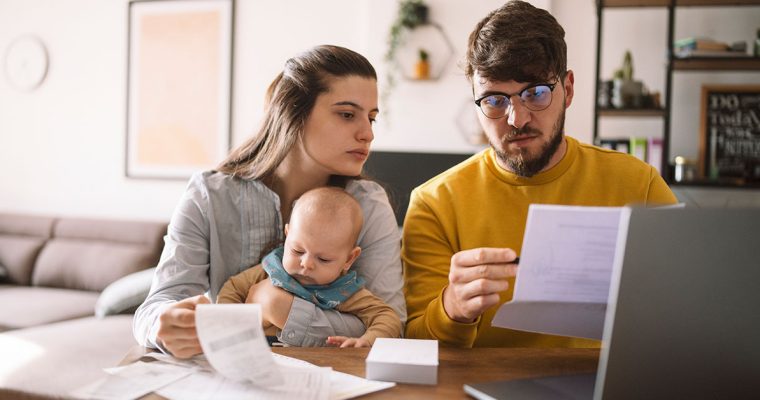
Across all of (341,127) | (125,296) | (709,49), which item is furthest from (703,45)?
(125,296)

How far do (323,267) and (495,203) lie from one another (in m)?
0.47

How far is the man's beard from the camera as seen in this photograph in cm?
145

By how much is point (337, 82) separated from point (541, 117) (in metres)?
0.48

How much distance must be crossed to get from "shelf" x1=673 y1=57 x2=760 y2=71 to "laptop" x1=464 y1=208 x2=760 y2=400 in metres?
2.50

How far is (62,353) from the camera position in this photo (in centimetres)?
242

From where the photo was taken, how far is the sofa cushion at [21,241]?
12.9 ft

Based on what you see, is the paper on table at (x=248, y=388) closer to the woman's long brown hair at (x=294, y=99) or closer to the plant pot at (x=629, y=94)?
the woman's long brown hair at (x=294, y=99)

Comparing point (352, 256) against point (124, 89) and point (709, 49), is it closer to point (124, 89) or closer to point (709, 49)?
Result: point (709, 49)

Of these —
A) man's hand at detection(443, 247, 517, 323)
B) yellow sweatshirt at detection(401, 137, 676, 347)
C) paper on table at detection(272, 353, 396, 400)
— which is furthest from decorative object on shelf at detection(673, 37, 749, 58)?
paper on table at detection(272, 353, 396, 400)

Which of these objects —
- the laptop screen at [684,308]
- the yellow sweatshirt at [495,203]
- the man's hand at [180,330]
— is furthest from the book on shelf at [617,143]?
the man's hand at [180,330]

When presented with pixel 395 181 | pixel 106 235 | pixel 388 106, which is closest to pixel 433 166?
pixel 395 181

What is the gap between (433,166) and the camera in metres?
2.54

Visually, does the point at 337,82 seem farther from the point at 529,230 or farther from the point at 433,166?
the point at 433,166

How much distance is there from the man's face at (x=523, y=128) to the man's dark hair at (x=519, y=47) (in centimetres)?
2
